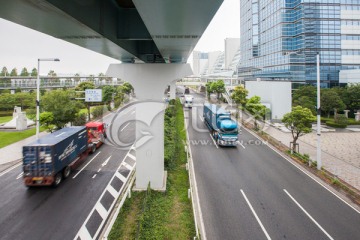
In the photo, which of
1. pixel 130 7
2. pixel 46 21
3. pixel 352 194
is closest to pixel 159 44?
pixel 130 7

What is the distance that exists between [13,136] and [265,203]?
25564 millimetres

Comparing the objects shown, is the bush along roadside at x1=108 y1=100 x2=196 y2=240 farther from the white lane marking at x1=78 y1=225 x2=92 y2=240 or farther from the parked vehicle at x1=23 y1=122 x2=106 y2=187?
the parked vehicle at x1=23 y1=122 x2=106 y2=187

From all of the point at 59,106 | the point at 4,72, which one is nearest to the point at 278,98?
the point at 59,106

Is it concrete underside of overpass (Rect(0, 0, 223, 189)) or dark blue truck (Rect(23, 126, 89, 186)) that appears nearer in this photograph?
concrete underside of overpass (Rect(0, 0, 223, 189))

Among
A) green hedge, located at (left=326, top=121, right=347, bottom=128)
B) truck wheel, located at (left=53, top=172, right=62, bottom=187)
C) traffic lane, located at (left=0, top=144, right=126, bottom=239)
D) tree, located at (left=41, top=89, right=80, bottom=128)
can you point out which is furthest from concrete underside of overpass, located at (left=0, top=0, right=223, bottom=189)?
green hedge, located at (left=326, top=121, right=347, bottom=128)

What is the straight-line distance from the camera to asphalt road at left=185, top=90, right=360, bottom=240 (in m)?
9.26

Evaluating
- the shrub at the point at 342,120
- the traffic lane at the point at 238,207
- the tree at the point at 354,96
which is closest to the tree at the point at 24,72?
the traffic lane at the point at 238,207

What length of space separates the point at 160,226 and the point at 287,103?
29868mm

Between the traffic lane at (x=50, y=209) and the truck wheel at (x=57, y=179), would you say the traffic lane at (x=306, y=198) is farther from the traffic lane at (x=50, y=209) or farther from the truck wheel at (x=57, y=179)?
the truck wheel at (x=57, y=179)

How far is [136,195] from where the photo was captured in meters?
11.7

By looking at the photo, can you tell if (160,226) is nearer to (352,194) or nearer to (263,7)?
(352,194)

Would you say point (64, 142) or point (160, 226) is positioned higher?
point (64, 142)

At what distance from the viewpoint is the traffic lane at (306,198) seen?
964cm

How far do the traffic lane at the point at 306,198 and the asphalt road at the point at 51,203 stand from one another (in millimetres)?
8366
